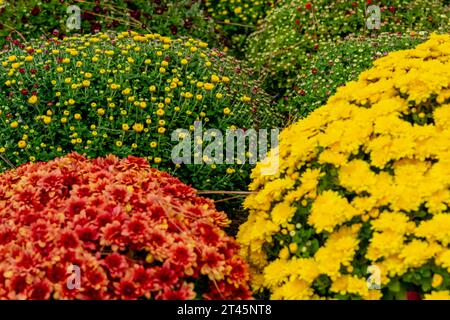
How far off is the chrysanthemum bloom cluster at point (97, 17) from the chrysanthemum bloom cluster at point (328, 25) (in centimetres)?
72

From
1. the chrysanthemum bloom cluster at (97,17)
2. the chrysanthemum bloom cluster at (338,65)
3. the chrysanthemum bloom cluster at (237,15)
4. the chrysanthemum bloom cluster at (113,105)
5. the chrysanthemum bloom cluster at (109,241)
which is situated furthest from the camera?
the chrysanthemum bloom cluster at (237,15)

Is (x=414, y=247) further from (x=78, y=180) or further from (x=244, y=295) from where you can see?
(x=78, y=180)

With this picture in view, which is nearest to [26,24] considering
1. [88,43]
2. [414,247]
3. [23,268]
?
[88,43]

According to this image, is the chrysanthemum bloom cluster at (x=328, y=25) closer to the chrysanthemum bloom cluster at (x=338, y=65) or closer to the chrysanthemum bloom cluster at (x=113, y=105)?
the chrysanthemum bloom cluster at (x=338, y=65)

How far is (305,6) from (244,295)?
10.7 feet

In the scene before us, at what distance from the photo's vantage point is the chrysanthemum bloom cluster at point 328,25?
5.19 meters

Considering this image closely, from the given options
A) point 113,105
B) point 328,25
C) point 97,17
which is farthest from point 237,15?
point 113,105

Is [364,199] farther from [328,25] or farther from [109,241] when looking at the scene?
[328,25]

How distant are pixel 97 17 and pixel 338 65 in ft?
6.23

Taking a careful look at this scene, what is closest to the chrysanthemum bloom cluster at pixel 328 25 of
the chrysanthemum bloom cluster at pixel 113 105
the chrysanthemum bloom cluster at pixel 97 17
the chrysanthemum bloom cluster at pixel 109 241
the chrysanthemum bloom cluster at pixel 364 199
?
the chrysanthemum bloom cluster at pixel 97 17

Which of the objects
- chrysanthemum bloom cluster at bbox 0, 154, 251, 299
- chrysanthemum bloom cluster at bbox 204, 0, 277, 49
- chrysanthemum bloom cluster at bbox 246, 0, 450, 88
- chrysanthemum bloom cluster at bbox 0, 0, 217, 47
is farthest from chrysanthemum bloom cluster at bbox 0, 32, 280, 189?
chrysanthemum bloom cluster at bbox 204, 0, 277, 49

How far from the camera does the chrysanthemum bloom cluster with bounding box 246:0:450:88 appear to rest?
5.19m

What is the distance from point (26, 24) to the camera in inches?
201

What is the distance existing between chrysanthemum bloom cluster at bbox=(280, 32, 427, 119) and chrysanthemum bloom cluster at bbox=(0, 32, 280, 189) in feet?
2.09
